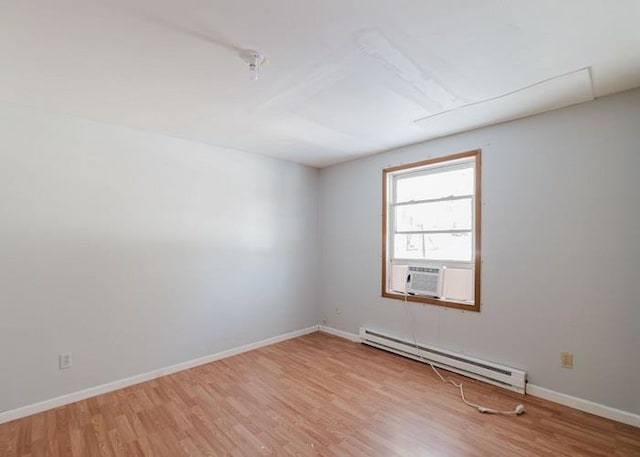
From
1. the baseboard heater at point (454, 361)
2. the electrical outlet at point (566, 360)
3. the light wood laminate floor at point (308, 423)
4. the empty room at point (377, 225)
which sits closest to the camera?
the empty room at point (377, 225)

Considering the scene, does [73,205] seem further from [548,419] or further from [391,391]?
[548,419]

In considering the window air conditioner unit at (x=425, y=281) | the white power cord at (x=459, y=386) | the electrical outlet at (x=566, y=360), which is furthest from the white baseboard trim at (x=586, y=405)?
the window air conditioner unit at (x=425, y=281)

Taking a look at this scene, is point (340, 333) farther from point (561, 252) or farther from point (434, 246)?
point (561, 252)

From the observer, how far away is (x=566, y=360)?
253cm

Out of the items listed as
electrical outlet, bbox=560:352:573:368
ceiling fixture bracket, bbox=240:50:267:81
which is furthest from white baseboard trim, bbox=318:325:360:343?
ceiling fixture bracket, bbox=240:50:267:81

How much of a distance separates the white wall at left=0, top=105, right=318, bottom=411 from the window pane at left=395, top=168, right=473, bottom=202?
1685 mm

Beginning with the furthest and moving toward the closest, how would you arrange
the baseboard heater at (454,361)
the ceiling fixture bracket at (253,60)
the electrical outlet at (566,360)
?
1. the baseboard heater at (454,361)
2. the electrical outlet at (566,360)
3. the ceiling fixture bracket at (253,60)

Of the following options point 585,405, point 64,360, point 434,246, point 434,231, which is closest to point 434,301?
point 434,246

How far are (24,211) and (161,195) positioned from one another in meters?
1.05

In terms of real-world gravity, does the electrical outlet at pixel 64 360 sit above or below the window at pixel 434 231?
below

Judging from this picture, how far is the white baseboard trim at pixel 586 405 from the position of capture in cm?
225

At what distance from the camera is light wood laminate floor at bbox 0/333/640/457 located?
79.4 inches

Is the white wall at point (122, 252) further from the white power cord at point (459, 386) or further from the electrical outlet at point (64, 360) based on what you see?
the white power cord at point (459, 386)

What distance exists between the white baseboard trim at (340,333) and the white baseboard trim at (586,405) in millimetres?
1993
